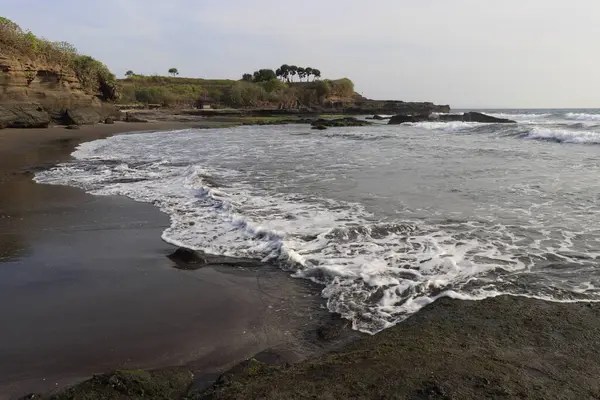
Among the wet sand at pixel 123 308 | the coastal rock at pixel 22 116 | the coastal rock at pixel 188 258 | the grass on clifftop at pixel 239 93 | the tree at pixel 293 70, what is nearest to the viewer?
the wet sand at pixel 123 308

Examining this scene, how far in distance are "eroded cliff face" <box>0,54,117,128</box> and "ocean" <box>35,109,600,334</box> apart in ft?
38.0

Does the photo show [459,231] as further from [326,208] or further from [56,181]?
[56,181]

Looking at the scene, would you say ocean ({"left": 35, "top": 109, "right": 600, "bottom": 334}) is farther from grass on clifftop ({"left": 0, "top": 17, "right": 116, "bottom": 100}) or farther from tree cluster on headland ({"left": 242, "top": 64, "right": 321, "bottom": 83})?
tree cluster on headland ({"left": 242, "top": 64, "right": 321, "bottom": 83})

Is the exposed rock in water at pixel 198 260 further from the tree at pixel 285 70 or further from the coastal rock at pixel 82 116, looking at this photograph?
the tree at pixel 285 70

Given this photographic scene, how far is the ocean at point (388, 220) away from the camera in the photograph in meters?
4.37

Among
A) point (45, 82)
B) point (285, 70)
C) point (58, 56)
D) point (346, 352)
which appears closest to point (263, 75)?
point (285, 70)

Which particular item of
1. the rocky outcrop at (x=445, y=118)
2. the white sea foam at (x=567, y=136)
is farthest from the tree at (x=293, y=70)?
the white sea foam at (x=567, y=136)

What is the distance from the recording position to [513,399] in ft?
7.84

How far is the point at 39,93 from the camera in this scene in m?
26.2

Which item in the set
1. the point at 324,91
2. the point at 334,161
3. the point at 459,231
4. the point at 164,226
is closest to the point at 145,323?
the point at 164,226

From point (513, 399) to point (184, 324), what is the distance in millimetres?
2472

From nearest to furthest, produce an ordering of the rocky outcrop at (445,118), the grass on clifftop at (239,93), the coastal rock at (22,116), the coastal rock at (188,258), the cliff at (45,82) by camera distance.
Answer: the coastal rock at (188,258) → the coastal rock at (22,116) → the cliff at (45,82) → the rocky outcrop at (445,118) → the grass on clifftop at (239,93)

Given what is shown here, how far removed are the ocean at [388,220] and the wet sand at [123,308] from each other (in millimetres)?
507

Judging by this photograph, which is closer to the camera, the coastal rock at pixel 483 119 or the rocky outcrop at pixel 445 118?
the coastal rock at pixel 483 119
